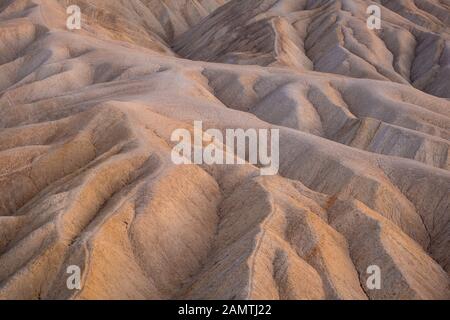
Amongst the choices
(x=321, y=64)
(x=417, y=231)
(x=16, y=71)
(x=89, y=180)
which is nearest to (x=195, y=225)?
(x=89, y=180)

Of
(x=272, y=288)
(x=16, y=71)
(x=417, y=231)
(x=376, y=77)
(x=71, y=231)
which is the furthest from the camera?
(x=376, y=77)

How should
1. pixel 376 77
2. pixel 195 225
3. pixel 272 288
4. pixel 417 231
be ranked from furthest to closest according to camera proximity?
pixel 376 77
pixel 417 231
pixel 195 225
pixel 272 288

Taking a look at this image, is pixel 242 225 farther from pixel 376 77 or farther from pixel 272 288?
pixel 376 77

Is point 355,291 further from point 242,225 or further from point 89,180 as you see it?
point 89,180

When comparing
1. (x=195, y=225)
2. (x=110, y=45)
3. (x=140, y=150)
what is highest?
(x=140, y=150)
